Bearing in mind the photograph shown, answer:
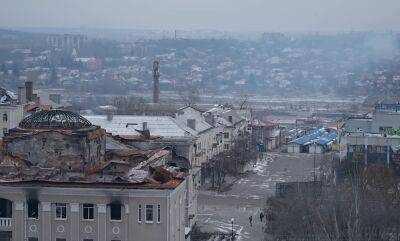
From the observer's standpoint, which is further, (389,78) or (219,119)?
(389,78)

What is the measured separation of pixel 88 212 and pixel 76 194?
230mm

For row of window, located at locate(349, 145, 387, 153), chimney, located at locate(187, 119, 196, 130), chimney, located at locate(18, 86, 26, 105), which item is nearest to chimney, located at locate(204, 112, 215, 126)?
chimney, located at locate(187, 119, 196, 130)

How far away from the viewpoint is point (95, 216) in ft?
33.6

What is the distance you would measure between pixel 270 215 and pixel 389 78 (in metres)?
41.0

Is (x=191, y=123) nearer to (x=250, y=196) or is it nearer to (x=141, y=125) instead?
(x=250, y=196)

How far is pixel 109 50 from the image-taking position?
76.2 m

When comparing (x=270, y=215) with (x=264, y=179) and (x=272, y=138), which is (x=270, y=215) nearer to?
(x=264, y=179)

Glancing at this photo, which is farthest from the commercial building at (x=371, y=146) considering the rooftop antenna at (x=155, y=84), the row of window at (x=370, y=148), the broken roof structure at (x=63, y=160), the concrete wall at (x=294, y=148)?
the rooftop antenna at (x=155, y=84)

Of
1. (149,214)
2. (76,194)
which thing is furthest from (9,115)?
(149,214)

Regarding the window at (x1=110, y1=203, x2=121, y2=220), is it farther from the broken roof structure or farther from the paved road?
the paved road

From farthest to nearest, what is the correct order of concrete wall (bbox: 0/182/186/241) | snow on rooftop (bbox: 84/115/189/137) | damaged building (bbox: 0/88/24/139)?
damaged building (bbox: 0/88/24/139)
snow on rooftop (bbox: 84/115/189/137)
concrete wall (bbox: 0/182/186/241)

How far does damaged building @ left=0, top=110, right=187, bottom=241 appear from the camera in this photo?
10211 mm

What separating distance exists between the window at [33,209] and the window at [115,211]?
0.78 meters

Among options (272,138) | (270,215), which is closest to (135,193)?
(270,215)
